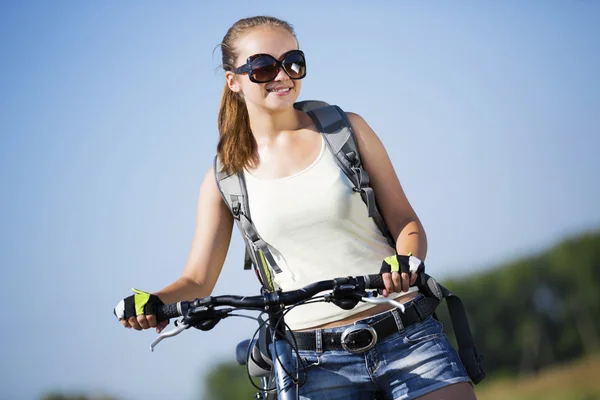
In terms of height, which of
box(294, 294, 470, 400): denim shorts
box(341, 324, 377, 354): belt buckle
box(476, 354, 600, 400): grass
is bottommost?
box(476, 354, 600, 400): grass

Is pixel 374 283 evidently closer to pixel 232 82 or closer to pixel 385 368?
pixel 385 368

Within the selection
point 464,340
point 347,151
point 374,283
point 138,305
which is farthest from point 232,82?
point 464,340

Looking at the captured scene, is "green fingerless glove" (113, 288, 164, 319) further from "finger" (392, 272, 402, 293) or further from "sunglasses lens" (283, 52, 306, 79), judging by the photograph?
"sunglasses lens" (283, 52, 306, 79)

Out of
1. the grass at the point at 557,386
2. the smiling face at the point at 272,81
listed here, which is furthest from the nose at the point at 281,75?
the grass at the point at 557,386

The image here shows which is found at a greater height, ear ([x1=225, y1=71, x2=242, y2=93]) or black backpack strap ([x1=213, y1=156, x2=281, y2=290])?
ear ([x1=225, y1=71, x2=242, y2=93])

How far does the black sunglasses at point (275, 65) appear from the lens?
3664 mm

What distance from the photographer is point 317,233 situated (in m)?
3.52

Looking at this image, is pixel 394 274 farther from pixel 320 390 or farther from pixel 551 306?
pixel 551 306

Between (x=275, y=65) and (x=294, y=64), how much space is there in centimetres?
8

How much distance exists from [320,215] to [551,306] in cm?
4889

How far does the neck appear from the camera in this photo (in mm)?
3855

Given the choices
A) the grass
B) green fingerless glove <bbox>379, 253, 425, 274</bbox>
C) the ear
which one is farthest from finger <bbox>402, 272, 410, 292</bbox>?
the grass

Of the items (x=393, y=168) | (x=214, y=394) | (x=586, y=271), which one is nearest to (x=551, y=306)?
(x=586, y=271)

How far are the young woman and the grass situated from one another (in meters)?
22.9
